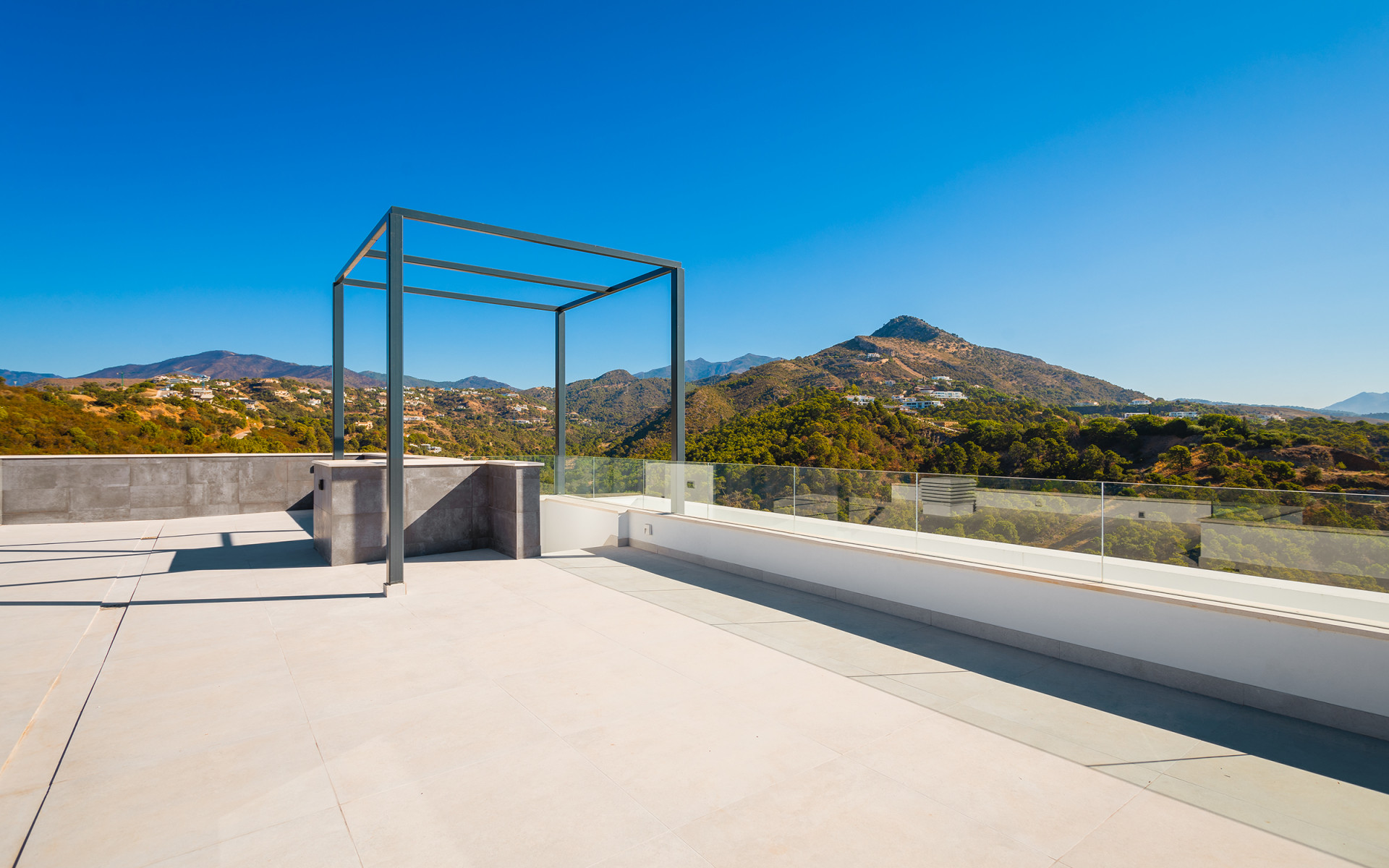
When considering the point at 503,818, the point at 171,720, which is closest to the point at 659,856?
the point at 503,818

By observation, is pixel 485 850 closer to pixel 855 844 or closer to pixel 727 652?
pixel 855 844

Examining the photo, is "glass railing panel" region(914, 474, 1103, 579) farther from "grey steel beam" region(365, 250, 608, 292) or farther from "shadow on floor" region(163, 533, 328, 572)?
"shadow on floor" region(163, 533, 328, 572)

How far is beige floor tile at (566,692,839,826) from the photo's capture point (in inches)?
108

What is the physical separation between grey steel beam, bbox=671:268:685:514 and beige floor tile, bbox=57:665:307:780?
5.79m

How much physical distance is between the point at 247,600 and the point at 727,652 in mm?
5292

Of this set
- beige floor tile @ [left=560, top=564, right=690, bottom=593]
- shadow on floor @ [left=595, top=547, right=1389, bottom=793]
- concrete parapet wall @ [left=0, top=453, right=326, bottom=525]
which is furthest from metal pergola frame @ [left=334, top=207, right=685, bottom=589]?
shadow on floor @ [left=595, top=547, right=1389, bottom=793]

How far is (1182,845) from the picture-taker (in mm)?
2400

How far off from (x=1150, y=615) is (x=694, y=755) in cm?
365

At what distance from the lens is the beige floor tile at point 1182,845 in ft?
7.48

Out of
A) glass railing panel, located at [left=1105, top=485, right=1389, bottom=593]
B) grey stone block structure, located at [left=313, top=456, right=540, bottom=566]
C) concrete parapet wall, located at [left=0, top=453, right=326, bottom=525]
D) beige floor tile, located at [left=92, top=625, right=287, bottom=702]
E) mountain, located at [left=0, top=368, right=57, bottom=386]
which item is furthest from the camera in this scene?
mountain, located at [left=0, top=368, right=57, bottom=386]

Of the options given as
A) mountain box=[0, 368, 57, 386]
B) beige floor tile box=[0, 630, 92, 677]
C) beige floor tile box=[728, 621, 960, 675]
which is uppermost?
mountain box=[0, 368, 57, 386]

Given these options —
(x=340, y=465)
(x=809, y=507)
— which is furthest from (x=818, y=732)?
(x=340, y=465)

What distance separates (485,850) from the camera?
2309 millimetres

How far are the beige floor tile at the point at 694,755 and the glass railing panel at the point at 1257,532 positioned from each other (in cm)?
332
